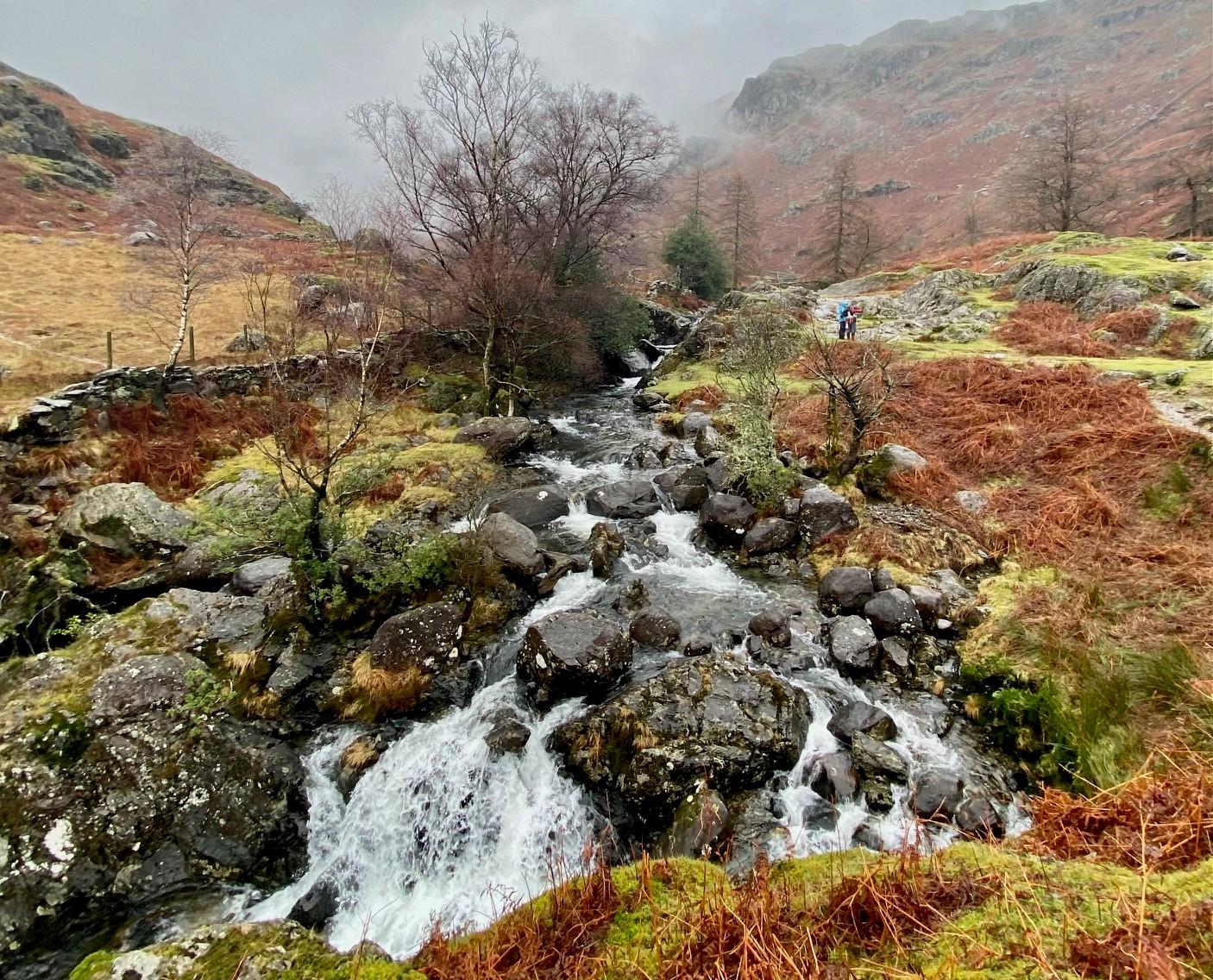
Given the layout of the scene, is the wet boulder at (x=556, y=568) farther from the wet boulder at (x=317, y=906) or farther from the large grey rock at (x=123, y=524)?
the large grey rock at (x=123, y=524)

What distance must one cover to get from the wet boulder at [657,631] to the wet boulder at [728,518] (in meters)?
2.96

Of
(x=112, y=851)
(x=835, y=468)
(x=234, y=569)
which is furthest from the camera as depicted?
(x=835, y=468)

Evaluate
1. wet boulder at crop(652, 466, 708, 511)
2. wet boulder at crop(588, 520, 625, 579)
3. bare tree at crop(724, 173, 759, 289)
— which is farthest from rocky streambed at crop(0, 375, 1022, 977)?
bare tree at crop(724, 173, 759, 289)

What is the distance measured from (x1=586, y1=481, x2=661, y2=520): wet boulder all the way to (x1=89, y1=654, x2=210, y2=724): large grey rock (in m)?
7.19

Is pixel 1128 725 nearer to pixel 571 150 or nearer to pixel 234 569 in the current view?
pixel 234 569

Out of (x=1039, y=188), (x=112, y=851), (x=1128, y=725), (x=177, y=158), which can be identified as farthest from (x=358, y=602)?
(x=1039, y=188)

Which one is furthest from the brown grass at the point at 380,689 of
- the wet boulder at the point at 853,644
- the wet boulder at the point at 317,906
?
the wet boulder at the point at 853,644

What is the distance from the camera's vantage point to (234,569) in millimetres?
8227

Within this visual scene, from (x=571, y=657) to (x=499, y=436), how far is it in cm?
963

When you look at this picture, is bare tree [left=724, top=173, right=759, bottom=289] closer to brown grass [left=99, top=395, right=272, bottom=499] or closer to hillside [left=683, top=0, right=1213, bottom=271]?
hillside [left=683, top=0, right=1213, bottom=271]

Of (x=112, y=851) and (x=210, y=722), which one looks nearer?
(x=112, y=851)

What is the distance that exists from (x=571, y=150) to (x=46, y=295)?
73.9ft

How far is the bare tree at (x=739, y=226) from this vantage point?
45.3m

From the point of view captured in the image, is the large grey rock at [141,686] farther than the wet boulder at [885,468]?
No
